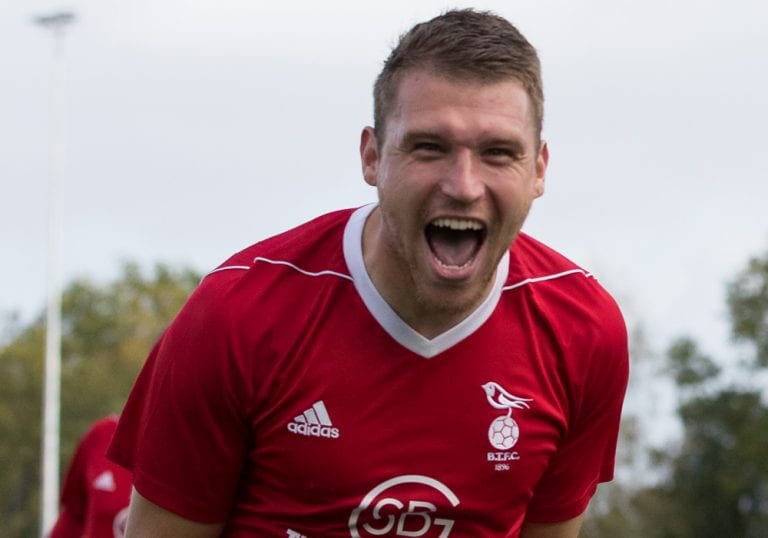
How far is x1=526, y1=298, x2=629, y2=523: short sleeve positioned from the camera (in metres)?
6.04

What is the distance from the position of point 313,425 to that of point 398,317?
0.45m

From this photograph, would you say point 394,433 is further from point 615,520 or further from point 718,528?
point 615,520

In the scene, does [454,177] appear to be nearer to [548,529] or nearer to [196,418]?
[196,418]

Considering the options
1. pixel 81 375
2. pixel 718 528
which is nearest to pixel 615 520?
pixel 718 528

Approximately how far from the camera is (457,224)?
18.1ft

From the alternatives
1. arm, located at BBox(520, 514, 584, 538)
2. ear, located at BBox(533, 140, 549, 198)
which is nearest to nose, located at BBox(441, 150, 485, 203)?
ear, located at BBox(533, 140, 549, 198)

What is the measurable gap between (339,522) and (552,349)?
0.92m

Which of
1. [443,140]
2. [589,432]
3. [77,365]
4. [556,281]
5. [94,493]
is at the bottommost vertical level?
[77,365]

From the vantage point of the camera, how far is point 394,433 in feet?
18.9

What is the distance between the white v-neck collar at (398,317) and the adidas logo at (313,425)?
357mm

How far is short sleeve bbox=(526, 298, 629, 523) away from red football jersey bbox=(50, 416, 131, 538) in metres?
4.37

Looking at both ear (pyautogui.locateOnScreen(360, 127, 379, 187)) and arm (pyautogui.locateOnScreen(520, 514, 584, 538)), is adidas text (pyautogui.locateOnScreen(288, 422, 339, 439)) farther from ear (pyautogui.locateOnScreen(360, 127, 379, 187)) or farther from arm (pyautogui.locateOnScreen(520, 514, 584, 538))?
arm (pyautogui.locateOnScreen(520, 514, 584, 538))

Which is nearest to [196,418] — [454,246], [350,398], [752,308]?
[350,398]

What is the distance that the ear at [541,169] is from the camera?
582cm
